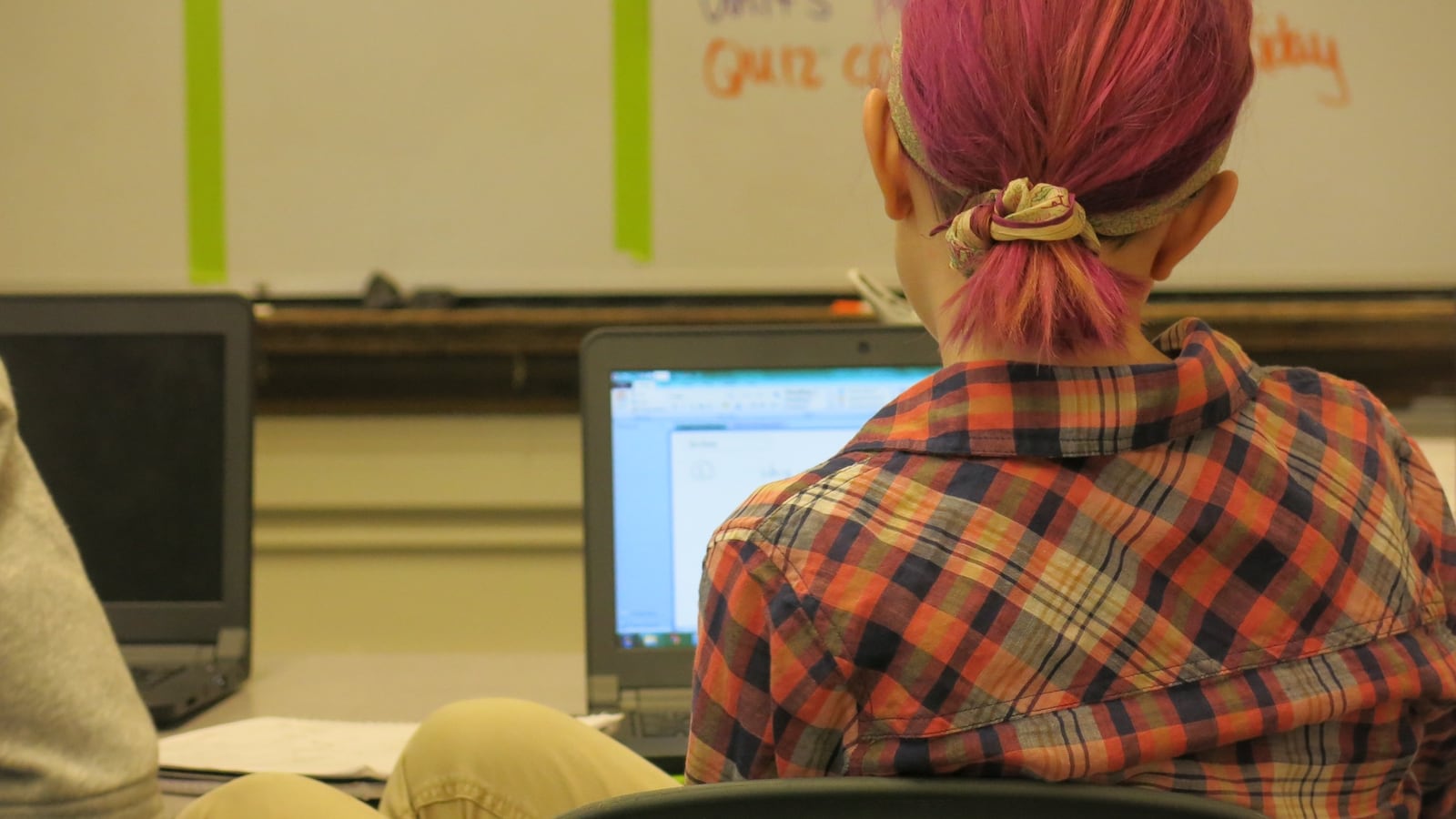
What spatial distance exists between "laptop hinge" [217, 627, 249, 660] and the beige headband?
→ 2.43ft

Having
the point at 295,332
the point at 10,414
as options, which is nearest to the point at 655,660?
the point at 10,414

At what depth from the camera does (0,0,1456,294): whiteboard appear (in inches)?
57.1

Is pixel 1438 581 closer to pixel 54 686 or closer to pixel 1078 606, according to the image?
pixel 1078 606

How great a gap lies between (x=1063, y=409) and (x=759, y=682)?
158 millimetres

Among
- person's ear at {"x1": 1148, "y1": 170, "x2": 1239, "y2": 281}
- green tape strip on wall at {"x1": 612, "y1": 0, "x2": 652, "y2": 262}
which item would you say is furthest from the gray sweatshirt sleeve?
green tape strip on wall at {"x1": 612, "y1": 0, "x2": 652, "y2": 262}

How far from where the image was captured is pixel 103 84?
1.47m

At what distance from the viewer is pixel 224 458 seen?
3.24 ft

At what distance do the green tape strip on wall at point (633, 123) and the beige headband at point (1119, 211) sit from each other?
0.98 m

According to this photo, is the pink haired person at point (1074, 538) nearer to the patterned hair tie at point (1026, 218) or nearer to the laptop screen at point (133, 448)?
the patterned hair tie at point (1026, 218)

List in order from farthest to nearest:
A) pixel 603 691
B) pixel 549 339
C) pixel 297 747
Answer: pixel 549 339, pixel 603 691, pixel 297 747

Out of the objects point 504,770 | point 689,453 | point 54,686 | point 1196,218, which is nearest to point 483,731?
point 504,770

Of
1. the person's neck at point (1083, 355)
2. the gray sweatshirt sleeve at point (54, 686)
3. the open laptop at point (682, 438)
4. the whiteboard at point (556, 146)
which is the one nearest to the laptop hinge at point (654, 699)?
the open laptop at point (682, 438)

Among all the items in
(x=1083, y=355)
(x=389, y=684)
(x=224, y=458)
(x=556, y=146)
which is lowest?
(x=389, y=684)

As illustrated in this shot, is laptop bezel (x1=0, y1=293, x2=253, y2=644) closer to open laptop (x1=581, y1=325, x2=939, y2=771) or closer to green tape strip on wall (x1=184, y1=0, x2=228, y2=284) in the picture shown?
open laptop (x1=581, y1=325, x2=939, y2=771)
